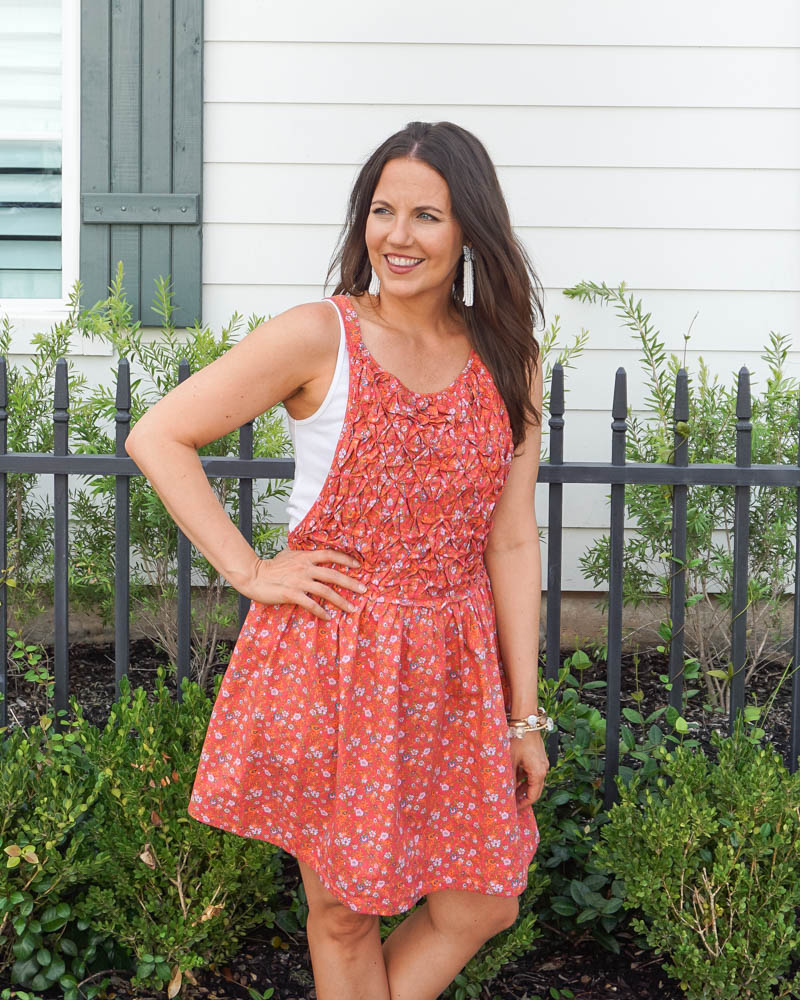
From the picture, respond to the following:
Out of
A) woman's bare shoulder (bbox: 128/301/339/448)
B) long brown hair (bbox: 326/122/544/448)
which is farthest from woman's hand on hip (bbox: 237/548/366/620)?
long brown hair (bbox: 326/122/544/448)

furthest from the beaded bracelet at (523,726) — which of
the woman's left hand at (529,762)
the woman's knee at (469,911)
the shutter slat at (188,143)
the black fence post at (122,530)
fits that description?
the shutter slat at (188,143)

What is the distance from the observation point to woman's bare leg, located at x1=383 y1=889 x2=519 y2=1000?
2.14m

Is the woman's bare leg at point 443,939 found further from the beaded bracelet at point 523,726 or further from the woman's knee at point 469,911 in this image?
the beaded bracelet at point 523,726

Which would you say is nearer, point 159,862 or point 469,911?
point 469,911

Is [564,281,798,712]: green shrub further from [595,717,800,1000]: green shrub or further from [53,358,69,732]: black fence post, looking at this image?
[53,358,69,732]: black fence post

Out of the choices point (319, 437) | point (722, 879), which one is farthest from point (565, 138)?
point (722, 879)

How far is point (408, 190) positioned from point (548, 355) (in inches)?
99.7

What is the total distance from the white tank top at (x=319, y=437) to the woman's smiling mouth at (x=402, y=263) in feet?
0.42

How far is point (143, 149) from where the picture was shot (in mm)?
4281

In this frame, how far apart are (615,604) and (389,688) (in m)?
1.21

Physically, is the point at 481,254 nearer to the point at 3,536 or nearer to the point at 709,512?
the point at 3,536

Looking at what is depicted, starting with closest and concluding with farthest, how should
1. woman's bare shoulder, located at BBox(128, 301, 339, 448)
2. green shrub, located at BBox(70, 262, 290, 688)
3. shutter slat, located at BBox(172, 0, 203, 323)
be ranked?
1. woman's bare shoulder, located at BBox(128, 301, 339, 448)
2. green shrub, located at BBox(70, 262, 290, 688)
3. shutter slat, located at BBox(172, 0, 203, 323)

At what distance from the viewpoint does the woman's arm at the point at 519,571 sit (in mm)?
2191

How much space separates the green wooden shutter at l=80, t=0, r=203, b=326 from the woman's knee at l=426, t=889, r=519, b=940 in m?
2.79
